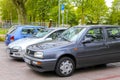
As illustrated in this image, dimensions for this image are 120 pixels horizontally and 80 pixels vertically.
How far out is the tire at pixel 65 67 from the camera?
7.00 meters

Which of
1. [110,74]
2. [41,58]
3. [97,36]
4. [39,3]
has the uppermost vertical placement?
[39,3]

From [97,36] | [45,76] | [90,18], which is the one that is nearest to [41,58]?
[45,76]

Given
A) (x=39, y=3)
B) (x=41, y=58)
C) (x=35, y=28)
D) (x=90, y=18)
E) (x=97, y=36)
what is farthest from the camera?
(x=90, y=18)

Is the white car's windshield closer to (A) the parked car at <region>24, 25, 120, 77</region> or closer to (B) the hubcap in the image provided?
(A) the parked car at <region>24, 25, 120, 77</region>

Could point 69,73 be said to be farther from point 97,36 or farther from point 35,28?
point 35,28

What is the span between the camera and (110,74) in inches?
297

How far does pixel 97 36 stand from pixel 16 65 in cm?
323

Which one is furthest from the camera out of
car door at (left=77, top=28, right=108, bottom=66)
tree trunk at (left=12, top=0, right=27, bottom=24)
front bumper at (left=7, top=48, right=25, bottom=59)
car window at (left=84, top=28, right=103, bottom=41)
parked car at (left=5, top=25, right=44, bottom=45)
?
tree trunk at (left=12, top=0, right=27, bottom=24)

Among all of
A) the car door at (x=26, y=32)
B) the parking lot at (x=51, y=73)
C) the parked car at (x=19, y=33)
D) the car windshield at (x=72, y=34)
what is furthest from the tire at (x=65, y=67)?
the car door at (x=26, y=32)

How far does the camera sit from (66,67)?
7133mm

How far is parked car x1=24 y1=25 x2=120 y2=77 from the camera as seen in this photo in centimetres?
688

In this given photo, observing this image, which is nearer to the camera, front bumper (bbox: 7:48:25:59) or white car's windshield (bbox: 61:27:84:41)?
white car's windshield (bbox: 61:27:84:41)

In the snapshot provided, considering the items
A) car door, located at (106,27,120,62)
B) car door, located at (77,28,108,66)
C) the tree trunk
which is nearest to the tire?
car door, located at (77,28,108,66)

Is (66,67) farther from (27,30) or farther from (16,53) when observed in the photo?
(27,30)
